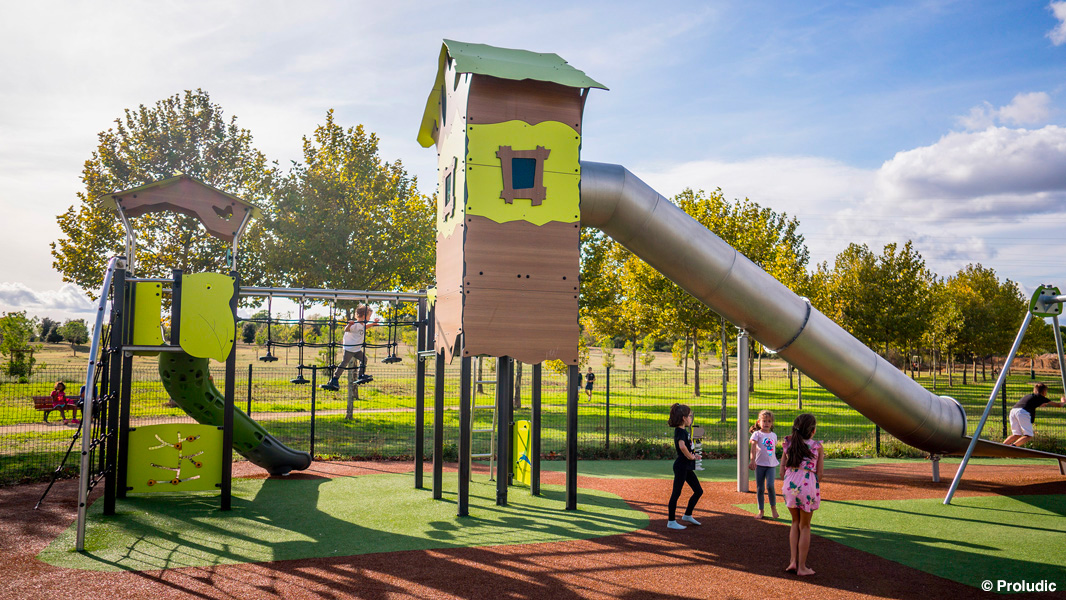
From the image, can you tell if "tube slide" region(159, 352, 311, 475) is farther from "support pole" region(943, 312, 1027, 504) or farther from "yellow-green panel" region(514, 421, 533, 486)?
"support pole" region(943, 312, 1027, 504)

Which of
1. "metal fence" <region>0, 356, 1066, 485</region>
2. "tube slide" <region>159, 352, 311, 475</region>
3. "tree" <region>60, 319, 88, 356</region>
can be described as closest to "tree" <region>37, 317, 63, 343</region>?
"tree" <region>60, 319, 88, 356</region>

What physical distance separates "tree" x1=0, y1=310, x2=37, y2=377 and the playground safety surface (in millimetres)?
24412

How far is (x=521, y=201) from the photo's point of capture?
8.91 meters

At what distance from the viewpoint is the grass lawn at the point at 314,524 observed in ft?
23.1

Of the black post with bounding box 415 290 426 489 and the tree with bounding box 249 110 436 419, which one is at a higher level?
the tree with bounding box 249 110 436 419

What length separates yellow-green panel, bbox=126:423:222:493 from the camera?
9.47 meters

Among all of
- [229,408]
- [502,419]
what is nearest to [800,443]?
[502,419]

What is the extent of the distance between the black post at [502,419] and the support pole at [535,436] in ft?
1.67

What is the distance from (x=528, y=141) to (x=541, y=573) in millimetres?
5452

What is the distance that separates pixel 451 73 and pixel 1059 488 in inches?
475

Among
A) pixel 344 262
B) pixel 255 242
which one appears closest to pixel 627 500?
pixel 344 262

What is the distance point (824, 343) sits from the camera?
33.2ft

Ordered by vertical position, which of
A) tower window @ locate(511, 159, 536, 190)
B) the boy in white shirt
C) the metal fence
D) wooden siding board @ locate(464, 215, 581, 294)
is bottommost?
the metal fence

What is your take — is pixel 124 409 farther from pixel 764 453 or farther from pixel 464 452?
pixel 764 453
